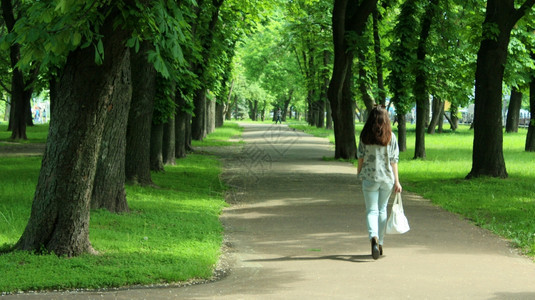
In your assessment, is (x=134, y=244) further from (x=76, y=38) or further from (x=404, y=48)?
(x=404, y=48)

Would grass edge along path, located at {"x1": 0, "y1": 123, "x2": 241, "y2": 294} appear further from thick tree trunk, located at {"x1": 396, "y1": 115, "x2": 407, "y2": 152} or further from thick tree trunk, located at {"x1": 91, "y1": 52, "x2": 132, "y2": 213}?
thick tree trunk, located at {"x1": 396, "y1": 115, "x2": 407, "y2": 152}

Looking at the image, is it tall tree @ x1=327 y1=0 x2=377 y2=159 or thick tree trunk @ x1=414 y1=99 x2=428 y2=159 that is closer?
tall tree @ x1=327 y1=0 x2=377 y2=159

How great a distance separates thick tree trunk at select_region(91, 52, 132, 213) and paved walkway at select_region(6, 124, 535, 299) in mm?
1828

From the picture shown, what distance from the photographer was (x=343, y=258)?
877cm

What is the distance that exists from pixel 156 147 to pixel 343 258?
36.7 ft

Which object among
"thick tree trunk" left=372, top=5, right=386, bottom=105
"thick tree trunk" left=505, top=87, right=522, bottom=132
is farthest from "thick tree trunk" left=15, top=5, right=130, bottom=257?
"thick tree trunk" left=505, top=87, right=522, bottom=132

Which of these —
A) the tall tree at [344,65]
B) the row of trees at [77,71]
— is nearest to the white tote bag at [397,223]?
the row of trees at [77,71]

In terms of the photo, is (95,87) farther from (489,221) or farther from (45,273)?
(489,221)

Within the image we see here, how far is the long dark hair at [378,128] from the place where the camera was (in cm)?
865

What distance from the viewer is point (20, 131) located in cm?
3444

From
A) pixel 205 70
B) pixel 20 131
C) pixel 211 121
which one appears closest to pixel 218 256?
pixel 205 70

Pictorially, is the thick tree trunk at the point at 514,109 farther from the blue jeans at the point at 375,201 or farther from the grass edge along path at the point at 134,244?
the blue jeans at the point at 375,201

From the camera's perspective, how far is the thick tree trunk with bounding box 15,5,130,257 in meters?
8.09

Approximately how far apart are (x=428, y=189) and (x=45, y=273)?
11424mm
